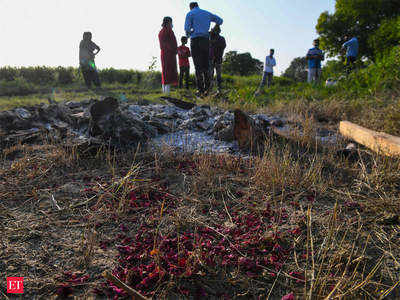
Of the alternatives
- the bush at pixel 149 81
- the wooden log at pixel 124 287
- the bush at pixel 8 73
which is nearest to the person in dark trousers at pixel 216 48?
the bush at pixel 149 81

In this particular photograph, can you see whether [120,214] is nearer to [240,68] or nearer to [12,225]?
[12,225]

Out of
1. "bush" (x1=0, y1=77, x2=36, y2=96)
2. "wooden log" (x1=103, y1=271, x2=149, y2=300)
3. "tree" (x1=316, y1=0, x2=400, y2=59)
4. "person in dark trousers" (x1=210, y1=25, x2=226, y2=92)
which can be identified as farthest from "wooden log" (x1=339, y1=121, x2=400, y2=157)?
"tree" (x1=316, y1=0, x2=400, y2=59)

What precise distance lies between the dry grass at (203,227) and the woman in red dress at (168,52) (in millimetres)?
5636

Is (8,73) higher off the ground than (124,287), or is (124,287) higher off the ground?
(8,73)

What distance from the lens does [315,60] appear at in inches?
448

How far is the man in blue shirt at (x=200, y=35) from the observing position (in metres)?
5.94

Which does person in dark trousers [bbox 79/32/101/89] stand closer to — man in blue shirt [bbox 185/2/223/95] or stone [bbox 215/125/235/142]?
man in blue shirt [bbox 185/2/223/95]

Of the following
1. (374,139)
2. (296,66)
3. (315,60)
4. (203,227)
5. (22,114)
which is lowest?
(203,227)

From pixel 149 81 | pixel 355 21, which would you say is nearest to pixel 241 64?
pixel 355 21

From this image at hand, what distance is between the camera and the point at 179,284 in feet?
4.19

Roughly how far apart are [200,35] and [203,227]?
17.7 feet

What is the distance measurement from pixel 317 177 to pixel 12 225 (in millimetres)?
2272

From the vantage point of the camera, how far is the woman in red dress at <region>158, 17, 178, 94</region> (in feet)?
24.2

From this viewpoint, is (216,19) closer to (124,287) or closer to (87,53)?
(87,53)
